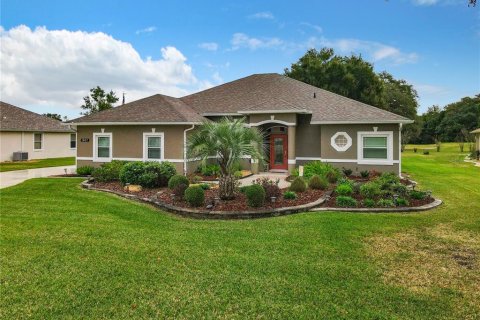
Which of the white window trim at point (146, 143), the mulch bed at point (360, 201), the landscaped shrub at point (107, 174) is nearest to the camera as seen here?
the mulch bed at point (360, 201)

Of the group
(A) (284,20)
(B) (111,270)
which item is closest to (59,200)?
(B) (111,270)

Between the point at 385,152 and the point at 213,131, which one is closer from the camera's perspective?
the point at 213,131

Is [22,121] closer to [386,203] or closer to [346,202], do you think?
[346,202]

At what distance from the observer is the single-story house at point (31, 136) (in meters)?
26.3

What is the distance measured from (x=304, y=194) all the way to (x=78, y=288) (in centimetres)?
786

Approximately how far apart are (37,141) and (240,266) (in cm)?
3015

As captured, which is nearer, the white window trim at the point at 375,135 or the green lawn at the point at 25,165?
the white window trim at the point at 375,135

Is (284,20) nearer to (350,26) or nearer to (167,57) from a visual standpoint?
(350,26)

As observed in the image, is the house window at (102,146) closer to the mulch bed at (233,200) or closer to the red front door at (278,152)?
the mulch bed at (233,200)

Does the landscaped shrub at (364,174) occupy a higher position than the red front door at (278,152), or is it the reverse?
the red front door at (278,152)

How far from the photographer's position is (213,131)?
9.88m

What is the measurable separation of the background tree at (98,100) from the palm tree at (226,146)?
30.8 m

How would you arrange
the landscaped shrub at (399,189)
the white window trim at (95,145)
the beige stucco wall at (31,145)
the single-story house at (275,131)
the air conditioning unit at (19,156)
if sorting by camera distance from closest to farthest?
the landscaped shrub at (399,189) < the single-story house at (275,131) < the white window trim at (95,145) < the beige stucco wall at (31,145) < the air conditioning unit at (19,156)

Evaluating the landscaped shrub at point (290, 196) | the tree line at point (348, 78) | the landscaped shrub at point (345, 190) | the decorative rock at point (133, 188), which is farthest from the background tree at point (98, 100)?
the landscaped shrub at point (345, 190)
